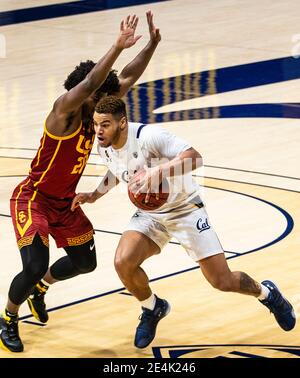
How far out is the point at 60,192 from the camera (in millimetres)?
7953

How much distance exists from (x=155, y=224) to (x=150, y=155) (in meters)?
0.48

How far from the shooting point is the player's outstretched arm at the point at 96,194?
25.8ft

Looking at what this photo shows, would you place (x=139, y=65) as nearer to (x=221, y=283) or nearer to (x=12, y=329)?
(x=221, y=283)

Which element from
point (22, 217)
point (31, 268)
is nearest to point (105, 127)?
point (22, 217)

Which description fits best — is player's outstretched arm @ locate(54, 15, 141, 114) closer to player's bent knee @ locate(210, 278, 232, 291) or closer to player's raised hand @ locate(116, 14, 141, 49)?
player's raised hand @ locate(116, 14, 141, 49)

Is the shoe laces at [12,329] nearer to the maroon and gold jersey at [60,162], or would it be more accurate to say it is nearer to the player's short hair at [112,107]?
the maroon and gold jersey at [60,162]

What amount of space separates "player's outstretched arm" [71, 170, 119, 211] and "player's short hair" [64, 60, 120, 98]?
0.52 meters

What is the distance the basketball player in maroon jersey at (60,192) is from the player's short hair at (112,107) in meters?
0.10

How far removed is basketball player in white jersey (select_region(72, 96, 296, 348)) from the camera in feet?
24.6

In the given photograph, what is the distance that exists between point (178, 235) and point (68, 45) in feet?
37.0

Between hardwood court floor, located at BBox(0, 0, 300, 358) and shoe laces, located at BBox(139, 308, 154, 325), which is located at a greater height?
shoe laces, located at BBox(139, 308, 154, 325)

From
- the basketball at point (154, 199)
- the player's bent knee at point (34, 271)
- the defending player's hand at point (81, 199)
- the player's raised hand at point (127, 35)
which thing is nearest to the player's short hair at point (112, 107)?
the player's raised hand at point (127, 35)

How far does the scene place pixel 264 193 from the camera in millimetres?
11344

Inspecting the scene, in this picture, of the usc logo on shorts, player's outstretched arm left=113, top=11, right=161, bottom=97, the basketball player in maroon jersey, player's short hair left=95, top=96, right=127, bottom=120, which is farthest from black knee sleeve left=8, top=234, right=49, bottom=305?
player's outstretched arm left=113, top=11, right=161, bottom=97
